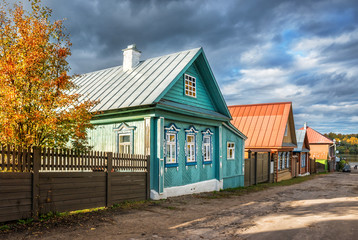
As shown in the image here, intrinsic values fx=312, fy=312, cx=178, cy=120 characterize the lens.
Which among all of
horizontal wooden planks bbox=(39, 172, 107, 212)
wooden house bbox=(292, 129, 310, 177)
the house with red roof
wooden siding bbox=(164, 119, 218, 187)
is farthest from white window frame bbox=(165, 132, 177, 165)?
the house with red roof

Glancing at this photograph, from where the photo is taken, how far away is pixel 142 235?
24.3ft

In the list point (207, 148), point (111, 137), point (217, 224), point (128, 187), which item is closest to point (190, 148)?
point (207, 148)

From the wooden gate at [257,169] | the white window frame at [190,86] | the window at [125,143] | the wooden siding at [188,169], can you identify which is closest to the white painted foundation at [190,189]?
the wooden siding at [188,169]

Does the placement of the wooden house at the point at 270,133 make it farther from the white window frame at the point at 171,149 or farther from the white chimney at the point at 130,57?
the white chimney at the point at 130,57

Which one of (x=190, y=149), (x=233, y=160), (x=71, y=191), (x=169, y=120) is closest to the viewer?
(x=71, y=191)

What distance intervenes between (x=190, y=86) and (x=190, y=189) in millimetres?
5133

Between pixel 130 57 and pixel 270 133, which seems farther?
pixel 270 133

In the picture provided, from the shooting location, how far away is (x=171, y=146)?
1397 centimetres

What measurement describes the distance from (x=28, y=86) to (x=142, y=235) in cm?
514

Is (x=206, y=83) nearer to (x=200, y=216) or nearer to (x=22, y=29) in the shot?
(x=200, y=216)

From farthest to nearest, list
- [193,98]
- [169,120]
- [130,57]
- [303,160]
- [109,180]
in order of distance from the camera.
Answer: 1. [303,160]
2. [130,57]
3. [193,98]
4. [169,120]
5. [109,180]

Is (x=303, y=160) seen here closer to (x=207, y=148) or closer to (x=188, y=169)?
(x=207, y=148)

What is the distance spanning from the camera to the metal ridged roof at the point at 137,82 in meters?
13.6

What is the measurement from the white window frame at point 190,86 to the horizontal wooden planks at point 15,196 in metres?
9.10
